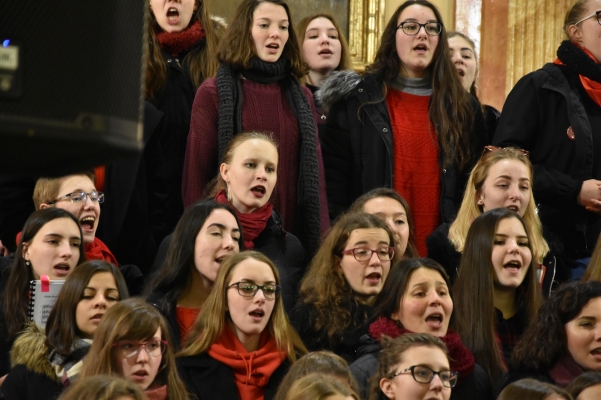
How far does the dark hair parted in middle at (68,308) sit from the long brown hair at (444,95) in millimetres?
1836

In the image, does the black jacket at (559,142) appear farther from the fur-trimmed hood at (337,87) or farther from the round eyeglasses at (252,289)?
the round eyeglasses at (252,289)

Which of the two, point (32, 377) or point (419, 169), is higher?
point (419, 169)

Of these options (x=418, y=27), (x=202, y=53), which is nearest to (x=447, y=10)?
(x=418, y=27)

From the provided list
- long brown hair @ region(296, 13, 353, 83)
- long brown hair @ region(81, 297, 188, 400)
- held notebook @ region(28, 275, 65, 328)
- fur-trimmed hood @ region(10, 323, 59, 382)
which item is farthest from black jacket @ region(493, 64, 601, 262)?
fur-trimmed hood @ region(10, 323, 59, 382)

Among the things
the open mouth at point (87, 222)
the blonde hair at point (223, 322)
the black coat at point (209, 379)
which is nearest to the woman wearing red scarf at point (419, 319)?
the blonde hair at point (223, 322)

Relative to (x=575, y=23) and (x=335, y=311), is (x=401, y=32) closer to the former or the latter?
(x=575, y=23)

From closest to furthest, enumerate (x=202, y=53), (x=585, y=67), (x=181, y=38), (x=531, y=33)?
(x=585, y=67) → (x=181, y=38) → (x=202, y=53) → (x=531, y=33)

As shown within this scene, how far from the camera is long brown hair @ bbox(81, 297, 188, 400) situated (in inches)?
138

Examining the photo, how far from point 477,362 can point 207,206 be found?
1230 mm

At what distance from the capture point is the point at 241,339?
13.0ft

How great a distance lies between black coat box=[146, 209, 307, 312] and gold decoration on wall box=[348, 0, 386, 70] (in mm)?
2749

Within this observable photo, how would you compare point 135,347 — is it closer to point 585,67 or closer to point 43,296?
point 43,296

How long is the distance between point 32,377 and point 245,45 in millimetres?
1922

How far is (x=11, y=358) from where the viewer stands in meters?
3.82
